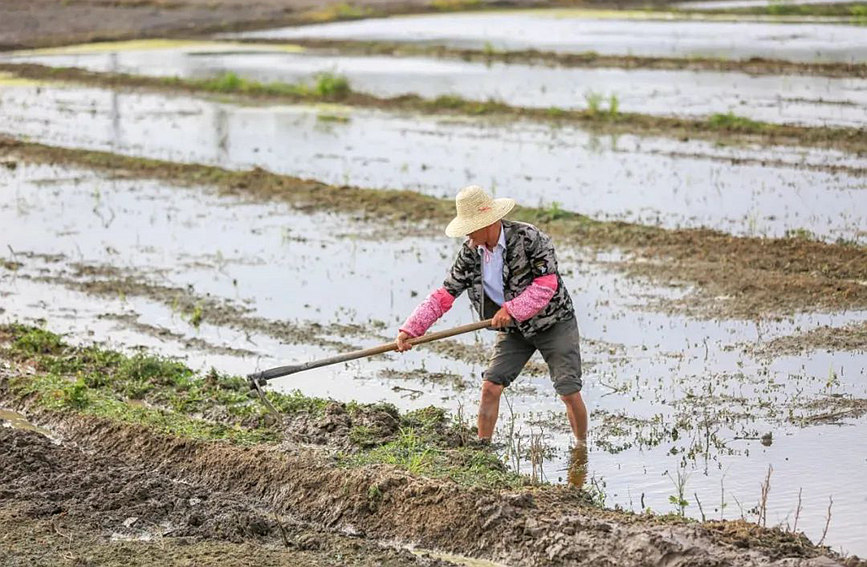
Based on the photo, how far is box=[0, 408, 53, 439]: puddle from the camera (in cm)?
699

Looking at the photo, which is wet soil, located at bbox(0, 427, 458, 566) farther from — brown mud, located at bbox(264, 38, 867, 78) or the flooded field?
brown mud, located at bbox(264, 38, 867, 78)

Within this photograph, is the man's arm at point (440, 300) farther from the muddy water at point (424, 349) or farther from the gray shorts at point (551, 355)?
the muddy water at point (424, 349)

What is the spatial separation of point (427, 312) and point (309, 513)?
1.08m

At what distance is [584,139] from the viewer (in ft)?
52.6

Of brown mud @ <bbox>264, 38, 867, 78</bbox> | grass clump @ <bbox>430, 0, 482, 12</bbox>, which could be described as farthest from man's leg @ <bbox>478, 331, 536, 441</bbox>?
grass clump @ <bbox>430, 0, 482, 12</bbox>

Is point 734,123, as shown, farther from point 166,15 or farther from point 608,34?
point 166,15

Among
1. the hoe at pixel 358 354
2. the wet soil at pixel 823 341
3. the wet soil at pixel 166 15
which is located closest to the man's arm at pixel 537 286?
the hoe at pixel 358 354

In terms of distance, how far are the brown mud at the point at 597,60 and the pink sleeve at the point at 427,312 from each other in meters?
15.2

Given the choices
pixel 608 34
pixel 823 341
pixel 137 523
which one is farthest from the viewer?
pixel 608 34

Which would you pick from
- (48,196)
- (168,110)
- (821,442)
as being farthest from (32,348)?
(168,110)

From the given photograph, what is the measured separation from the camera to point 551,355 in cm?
617

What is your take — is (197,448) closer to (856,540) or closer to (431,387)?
(431,387)

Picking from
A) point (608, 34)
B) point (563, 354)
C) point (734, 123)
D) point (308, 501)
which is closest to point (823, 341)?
point (563, 354)

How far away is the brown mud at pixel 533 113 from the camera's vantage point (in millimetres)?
14859
